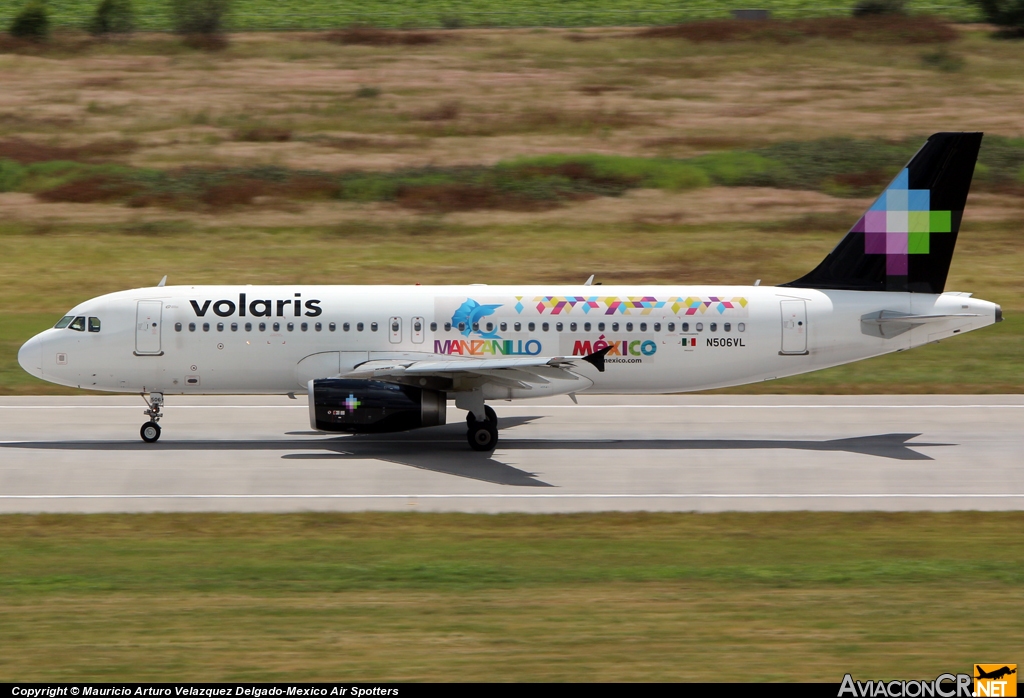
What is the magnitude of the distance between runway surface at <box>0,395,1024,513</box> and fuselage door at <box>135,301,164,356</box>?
219cm

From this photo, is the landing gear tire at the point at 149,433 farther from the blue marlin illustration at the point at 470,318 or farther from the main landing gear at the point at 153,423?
the blue marlin illustration at the point at 470,318

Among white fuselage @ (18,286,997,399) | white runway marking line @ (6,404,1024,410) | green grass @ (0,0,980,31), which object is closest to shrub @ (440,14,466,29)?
green grass @ (0,0,980,31)

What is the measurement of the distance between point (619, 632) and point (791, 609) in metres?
2.55

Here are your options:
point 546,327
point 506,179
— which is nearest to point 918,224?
point 546,327

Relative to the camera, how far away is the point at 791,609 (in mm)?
15773

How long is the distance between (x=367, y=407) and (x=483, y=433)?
278 cm

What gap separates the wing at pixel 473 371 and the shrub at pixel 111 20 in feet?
234

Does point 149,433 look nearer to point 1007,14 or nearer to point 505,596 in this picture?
point 505,596

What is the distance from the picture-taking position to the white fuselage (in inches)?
1087

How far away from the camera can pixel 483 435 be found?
26656 mm

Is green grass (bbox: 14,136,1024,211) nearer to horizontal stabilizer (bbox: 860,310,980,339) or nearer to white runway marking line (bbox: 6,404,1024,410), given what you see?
white runway marking line (bbox: 6,404,1024,410)

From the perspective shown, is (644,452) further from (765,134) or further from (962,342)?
(765,134)

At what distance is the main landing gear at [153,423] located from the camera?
2786 centimetres

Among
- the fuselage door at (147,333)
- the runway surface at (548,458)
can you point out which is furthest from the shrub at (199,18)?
the fuselage door at (147,333)
